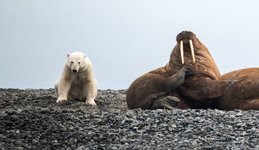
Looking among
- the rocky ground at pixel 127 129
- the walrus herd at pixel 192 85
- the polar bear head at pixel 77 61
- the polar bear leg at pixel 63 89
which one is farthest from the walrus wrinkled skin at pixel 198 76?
the polar bear leg at pixel 63 89

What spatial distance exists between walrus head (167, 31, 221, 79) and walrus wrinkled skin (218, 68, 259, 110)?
0.65 meters

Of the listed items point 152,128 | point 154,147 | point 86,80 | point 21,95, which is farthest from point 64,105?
point 154,147

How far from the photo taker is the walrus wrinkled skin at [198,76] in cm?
1157

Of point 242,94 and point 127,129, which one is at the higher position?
point 242,94

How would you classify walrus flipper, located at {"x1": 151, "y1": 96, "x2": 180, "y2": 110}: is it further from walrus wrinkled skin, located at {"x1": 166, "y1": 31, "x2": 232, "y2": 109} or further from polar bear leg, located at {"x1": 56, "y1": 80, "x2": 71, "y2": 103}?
polar bear leg, located at {"x1": 56, "y1": 80, "x2": 71, "y2": 103}

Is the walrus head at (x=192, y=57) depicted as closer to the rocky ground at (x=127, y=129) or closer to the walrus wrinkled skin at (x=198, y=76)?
the walrus wrinkled skin at (x=198, y=76)

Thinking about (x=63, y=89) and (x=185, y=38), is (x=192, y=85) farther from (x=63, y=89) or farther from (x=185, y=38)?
(x=63, y=89)

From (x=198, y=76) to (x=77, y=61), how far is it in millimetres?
2644

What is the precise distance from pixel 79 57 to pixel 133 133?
15.3 feet

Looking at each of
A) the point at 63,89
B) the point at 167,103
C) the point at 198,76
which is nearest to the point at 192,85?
the point at 198,76

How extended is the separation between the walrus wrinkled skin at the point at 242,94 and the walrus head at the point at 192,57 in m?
0.65

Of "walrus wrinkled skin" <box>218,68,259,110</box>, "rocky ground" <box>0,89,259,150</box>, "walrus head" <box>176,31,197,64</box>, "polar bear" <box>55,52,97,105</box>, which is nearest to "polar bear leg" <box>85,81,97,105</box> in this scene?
"polar bear" <box>55,52,97,105</box>

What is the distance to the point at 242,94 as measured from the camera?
36.9 feet

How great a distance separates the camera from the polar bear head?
44.9 feet
